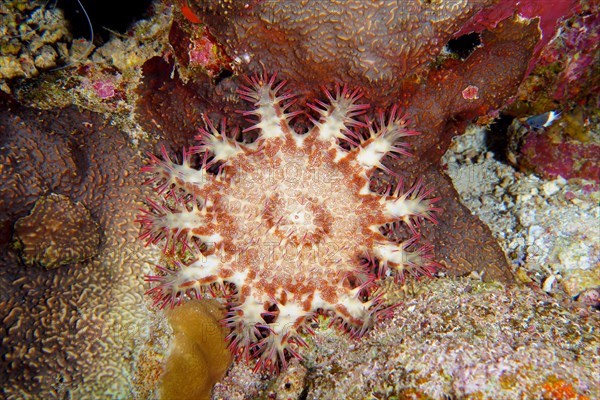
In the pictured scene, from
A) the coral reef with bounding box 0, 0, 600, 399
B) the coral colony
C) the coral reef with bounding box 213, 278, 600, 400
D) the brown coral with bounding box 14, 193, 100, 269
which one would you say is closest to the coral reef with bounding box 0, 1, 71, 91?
the coral reef with bounding box 0, 0, 600, 399

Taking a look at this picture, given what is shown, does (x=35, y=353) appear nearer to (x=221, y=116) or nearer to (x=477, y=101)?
(x=221, y=116)

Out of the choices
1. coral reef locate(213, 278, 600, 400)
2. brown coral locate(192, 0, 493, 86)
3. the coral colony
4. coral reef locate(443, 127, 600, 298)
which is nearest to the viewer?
coral reef locate(213, 278, 600, 400)

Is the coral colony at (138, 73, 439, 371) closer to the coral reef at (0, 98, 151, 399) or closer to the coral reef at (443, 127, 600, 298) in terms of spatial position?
the coral reef at (0, 98, 151, 399)

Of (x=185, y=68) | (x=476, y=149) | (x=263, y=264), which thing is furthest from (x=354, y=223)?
(x=476, y=149)

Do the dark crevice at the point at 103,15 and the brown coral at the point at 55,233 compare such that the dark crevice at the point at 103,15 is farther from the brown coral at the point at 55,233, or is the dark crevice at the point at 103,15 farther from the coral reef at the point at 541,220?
the coral reef at the point at 541,220

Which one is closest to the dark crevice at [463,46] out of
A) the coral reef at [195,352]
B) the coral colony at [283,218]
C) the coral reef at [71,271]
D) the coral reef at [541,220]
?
the coral colony at [283,218]

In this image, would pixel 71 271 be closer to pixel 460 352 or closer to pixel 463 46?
pixel 460 352
